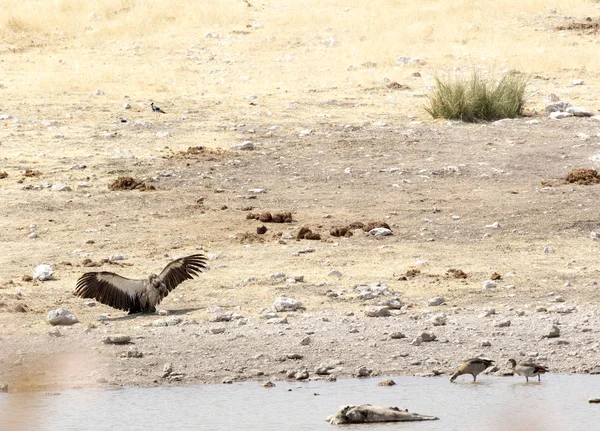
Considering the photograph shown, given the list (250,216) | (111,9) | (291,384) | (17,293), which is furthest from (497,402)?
(111,9)

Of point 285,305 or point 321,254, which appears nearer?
point 285,305

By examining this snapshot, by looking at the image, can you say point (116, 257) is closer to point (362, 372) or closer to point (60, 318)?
point (60, 318)

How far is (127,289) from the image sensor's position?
977cm

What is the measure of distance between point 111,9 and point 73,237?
55.7 ft

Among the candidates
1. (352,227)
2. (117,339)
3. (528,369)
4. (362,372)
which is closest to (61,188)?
(352,227)

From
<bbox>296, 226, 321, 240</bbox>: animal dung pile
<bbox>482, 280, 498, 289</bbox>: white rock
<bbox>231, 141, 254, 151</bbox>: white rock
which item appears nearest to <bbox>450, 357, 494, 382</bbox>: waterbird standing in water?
<bbox>482, 280, 498, 289</bbox>: white rock

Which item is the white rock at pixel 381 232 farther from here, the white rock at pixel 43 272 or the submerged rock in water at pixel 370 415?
the submerged rock in water at pixel 370 415

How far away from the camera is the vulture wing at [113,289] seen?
9664 mm

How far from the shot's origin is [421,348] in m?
8.75

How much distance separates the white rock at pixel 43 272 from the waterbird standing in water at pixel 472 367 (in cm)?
462

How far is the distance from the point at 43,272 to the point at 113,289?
5.72 feet

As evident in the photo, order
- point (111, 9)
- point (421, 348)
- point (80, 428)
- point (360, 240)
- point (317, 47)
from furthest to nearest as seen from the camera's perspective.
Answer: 1. point (111, 9)
2. point (317, 47)
3. point (360, 240)
4. point (421, 348)
5. point (80, 428)

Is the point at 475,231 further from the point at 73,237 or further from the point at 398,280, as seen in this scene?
the point at 73,237

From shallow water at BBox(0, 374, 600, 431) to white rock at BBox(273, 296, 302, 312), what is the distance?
1.73m
